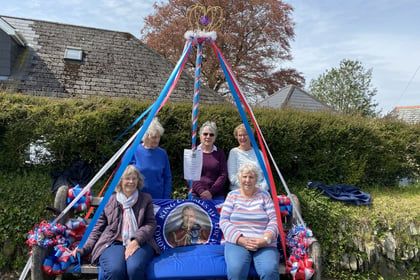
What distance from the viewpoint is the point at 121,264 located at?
2.62 m

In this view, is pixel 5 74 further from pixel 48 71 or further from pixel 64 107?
pixel 64 107

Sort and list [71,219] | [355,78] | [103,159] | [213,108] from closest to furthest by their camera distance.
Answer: [71,219] → [103,159] → [213,108] → [355,78]

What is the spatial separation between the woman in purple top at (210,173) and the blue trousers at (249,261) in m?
0.98

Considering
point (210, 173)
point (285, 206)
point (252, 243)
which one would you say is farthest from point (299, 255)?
point (210, 173)

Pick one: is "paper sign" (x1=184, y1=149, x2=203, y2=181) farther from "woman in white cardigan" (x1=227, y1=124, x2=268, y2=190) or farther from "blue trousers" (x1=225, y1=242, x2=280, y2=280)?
"blue trousers" (x1=225, y1=242, x2=280, y2=280)

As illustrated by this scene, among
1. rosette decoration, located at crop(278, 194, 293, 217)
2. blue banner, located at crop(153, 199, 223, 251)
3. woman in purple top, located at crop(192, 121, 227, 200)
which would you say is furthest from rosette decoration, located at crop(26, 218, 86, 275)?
rosette decoration, located at crop(278, 194, 293, 217)

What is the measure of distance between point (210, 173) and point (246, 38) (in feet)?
51.7

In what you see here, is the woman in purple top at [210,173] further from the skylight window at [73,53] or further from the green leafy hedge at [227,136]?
the skylight window at [73,53]

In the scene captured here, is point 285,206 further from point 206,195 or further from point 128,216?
point 128,216

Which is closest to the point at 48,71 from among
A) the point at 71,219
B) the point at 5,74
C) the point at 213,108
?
the point at 5,74

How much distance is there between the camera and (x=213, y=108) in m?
4.85

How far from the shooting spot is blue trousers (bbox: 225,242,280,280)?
2674mm

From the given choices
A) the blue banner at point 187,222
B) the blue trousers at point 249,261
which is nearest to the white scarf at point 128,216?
the blue banner at point 187,222

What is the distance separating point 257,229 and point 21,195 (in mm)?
2824
